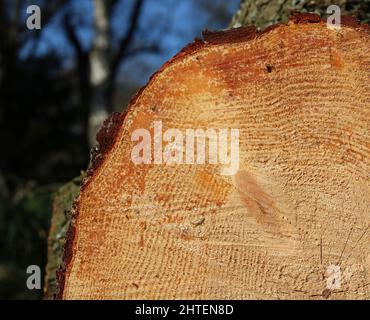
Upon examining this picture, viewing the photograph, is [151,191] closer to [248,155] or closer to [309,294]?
[248,155]

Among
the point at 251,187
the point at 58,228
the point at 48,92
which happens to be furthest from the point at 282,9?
the point at 48,92

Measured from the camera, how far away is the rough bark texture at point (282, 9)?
7.28ft

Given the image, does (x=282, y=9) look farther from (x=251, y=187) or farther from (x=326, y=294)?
(x=326, y=294)

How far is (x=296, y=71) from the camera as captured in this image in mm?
1562

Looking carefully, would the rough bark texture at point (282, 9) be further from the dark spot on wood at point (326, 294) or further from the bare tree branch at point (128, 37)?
the bare tree branch at point (128, 37)

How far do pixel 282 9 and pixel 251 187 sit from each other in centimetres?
99

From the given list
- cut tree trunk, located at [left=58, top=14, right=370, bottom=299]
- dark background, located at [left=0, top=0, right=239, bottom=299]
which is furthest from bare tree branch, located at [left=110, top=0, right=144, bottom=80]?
cut tree trunk, located at [left=58, top=14, right=370, bottom=299]

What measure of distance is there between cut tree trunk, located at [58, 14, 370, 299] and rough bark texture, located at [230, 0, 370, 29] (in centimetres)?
67

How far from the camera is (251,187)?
1550 millimetres

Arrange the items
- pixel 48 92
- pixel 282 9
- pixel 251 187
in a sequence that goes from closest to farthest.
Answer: pixel 251 187 → pixel 282 9 → pixel 48 92

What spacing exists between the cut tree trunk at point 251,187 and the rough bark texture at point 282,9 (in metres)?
0.67

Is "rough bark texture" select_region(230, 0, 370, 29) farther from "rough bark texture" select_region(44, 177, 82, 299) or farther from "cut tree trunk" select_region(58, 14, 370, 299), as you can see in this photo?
"rough bark texture" select_region(44, 177, 82, 299)
